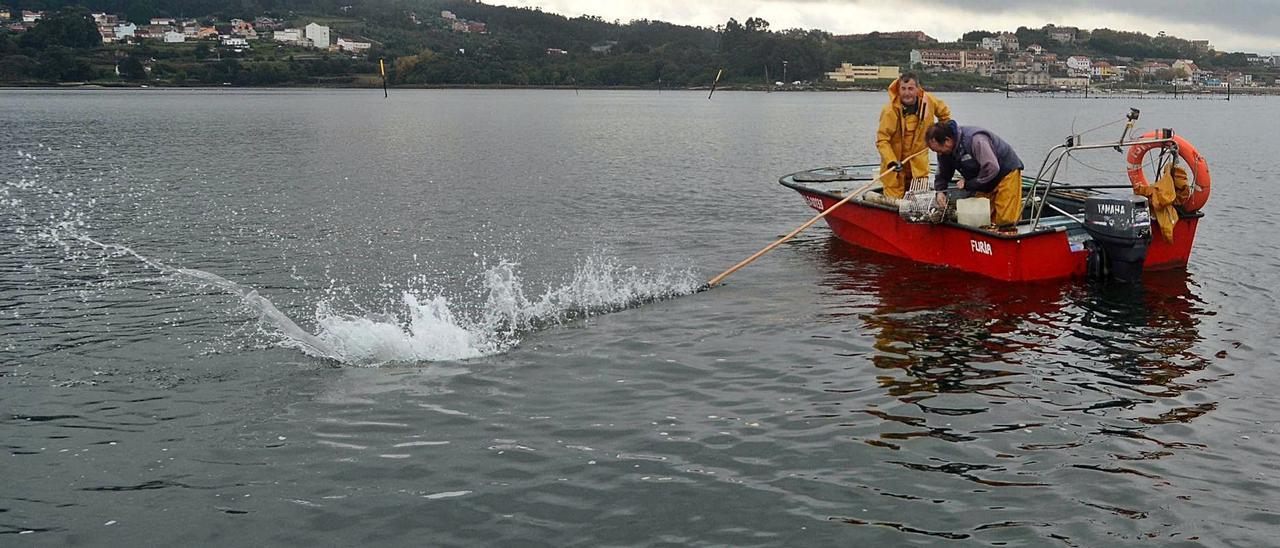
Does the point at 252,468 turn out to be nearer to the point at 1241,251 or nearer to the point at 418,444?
the point at 418,444

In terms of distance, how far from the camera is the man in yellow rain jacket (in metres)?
17.5

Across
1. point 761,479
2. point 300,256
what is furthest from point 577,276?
point 761,479

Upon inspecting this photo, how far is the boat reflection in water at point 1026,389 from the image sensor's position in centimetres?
891

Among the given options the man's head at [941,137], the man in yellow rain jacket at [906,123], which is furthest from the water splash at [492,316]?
the man's head at [941,137]

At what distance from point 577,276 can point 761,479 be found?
926 centimetres

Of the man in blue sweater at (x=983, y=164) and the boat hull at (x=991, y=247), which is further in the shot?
the boat hull at (x=991, y=247)

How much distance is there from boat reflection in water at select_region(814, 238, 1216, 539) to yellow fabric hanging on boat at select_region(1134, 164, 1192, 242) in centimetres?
100

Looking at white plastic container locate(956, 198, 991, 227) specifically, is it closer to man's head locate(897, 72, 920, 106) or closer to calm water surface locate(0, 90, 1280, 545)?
calm water surface locate(0, 90, 1280, 545)

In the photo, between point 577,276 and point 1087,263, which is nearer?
point 1087,263

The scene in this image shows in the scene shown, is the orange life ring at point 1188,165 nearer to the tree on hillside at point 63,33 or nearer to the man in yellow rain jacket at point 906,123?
the man in yellow rain jacket at point 906,123

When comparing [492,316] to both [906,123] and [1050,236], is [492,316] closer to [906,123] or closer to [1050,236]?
[906,123]

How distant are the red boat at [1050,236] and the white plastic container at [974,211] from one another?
0.11 meters

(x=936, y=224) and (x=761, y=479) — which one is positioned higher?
(x=936, y=224)

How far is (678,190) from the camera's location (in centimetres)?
3253
